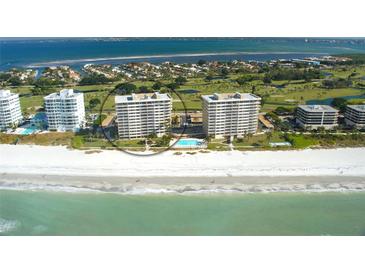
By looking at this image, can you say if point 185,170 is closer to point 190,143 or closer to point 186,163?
point 186,163

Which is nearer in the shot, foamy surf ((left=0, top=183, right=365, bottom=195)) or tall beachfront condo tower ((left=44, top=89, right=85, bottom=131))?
foamy surf ((left=0, top=183, right=365, bottom=195))

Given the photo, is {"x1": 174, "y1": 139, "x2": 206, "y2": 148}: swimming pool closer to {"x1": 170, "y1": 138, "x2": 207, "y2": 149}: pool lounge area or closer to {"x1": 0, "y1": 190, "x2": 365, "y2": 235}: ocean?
{"x1": 170, "y1": 138, "x2": 207, "y2": 149}: pool lounge area

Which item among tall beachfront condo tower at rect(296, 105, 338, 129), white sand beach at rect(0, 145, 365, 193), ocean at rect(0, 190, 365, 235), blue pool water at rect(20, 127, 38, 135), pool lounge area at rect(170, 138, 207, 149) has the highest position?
tall beachfront condo tower at rect(296, 105, 338, 129)

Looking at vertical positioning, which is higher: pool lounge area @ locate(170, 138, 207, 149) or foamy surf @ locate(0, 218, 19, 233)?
pool lounge area @ locate(170, 138, 207, 149)

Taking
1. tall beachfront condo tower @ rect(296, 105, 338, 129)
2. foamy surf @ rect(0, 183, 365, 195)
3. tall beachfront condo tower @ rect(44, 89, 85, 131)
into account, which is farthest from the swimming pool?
tall beachfront condo tower @ rect(296, 105, 338, 129)

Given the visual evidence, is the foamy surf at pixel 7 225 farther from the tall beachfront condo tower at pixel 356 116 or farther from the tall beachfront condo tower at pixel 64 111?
the tall beachfront condo tower at pixel 356 116

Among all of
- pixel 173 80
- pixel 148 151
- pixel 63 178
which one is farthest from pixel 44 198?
pixel 173 80

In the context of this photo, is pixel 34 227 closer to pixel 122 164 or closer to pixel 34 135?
pixel 122 164
